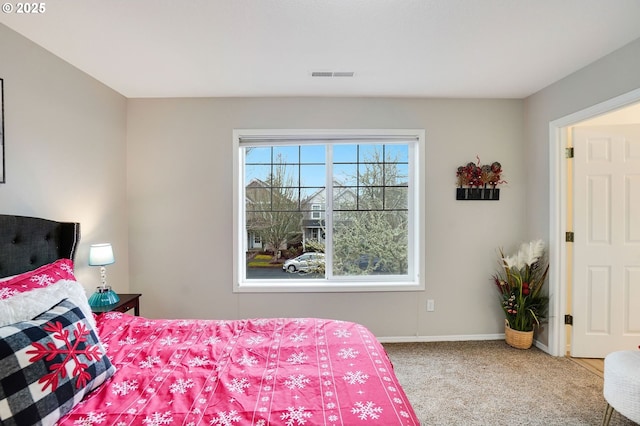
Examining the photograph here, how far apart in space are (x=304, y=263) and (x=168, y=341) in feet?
5.61

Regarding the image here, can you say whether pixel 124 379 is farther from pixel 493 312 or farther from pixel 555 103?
pixel 555 103

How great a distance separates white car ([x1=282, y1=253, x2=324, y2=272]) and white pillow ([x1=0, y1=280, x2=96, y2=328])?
6.17 feet

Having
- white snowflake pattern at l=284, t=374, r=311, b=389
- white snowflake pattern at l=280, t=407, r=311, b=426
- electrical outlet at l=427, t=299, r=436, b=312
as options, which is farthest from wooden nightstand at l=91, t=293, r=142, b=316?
electrical outlet at l=427, t=299, r=436, b=312

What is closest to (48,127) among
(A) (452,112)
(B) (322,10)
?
(B) (322,10)

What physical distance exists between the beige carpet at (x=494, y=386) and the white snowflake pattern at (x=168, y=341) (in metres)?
1.59

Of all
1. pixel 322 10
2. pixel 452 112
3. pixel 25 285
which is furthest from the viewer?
pixel 452 112

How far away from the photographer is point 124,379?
1270 mm

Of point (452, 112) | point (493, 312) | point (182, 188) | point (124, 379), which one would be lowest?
point (493, 312)

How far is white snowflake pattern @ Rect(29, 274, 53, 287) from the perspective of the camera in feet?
5.24

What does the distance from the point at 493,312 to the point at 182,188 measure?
343cm

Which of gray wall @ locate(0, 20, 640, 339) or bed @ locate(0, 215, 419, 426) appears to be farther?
gray wall @ locate(0, 20, 640, 339)

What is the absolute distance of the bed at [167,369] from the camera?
3.35 feet

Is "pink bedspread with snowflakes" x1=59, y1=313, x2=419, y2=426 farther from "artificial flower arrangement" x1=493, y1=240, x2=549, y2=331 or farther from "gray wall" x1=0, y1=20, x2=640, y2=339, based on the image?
"artificial flower arrangement" x1=493, y1=240, x2=549, y2=331

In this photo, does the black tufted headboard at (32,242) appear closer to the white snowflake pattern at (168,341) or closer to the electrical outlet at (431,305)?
the white snowflake pattern at (168,341)
